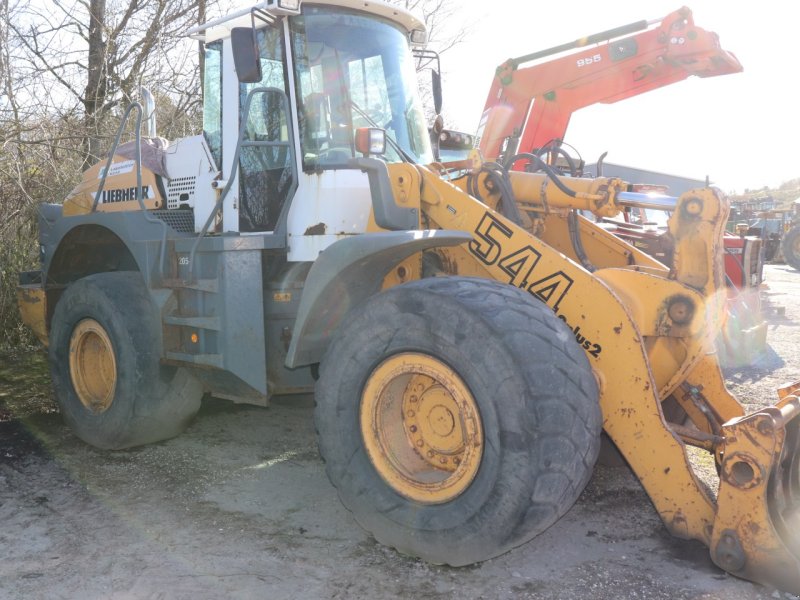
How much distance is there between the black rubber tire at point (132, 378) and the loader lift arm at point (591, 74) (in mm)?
4957

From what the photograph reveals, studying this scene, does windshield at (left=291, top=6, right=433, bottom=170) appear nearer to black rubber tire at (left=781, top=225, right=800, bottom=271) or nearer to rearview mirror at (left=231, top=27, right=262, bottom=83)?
rearview mirror at (left=231, top=27, right=262, bottom=83)

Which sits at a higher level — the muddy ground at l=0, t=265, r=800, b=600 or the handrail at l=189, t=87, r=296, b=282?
the handrail at l=189, t=87, r=296, b=282

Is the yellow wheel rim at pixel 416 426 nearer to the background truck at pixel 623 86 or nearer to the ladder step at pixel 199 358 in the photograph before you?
the ladder step at pixel 199 358

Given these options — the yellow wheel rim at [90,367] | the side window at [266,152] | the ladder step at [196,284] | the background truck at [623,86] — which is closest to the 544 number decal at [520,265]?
the side window at [266,152]

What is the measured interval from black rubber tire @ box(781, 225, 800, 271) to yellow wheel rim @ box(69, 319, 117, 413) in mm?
21593

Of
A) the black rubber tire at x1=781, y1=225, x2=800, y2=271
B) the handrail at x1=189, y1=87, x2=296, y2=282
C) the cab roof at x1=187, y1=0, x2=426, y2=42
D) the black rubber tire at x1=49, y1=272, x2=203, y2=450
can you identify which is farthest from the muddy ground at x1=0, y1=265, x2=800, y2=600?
the black rubber tire at x1=781, y1=225, x2=800, y2=271

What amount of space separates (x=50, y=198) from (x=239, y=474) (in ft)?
17.5

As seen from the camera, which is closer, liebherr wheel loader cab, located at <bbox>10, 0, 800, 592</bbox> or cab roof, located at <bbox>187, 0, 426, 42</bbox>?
liebherr wheel loader cab, located at <bbox>10, 0, 800, 592</bbox>

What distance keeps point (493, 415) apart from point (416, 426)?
2.02ft

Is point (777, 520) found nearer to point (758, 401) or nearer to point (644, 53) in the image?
point (758, 401)

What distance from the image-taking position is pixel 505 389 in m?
2.96

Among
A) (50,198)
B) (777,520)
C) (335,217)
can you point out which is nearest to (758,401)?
(777,520)

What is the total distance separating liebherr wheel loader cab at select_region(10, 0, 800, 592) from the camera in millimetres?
Result: 2965

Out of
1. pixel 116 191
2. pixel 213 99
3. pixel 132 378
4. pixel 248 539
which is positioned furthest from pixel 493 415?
pixel 116 191
